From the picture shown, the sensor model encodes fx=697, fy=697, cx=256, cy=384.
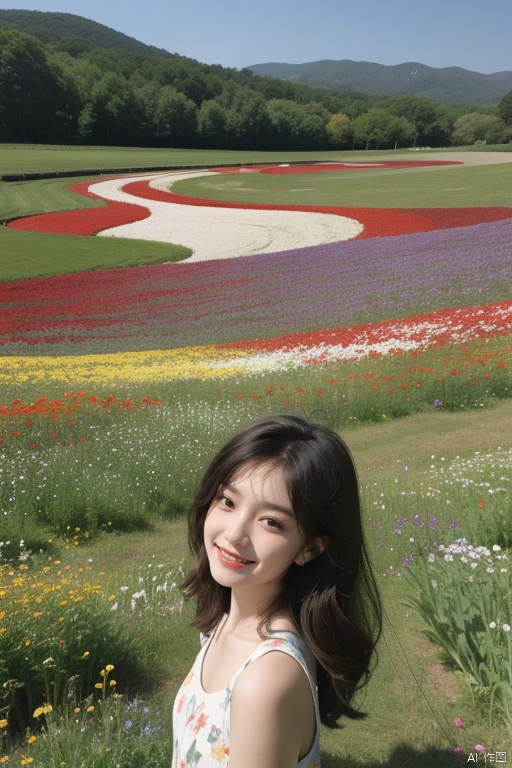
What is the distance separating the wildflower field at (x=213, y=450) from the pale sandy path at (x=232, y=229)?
4158mm

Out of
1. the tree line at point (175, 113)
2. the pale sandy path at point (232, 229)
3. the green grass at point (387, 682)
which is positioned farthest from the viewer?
the tree line at point (175, 113)

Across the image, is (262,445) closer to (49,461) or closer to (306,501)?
(306,501)

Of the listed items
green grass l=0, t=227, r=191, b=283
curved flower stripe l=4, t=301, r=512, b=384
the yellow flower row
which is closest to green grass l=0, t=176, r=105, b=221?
green grass l=0, t=227, r=191, b=283

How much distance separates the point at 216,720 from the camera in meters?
2.05

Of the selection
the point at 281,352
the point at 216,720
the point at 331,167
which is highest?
the point at 331,167

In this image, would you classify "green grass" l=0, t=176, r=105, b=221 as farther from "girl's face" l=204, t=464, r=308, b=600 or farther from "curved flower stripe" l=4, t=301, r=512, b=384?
"girl's face" l=204, t=464, r=308, b=600

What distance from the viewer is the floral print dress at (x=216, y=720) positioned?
1981mm

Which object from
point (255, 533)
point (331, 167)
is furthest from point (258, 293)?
point (331, 167)

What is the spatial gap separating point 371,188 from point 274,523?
52.1 m

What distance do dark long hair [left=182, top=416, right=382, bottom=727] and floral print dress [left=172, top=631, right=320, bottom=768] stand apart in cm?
12

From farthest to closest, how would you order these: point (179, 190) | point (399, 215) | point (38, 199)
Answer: point (179, 190), point (38, 199), point (399, 215)

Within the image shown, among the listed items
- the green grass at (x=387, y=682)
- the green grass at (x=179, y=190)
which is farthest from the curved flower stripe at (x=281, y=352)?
the green grass at (x=179, y=190)

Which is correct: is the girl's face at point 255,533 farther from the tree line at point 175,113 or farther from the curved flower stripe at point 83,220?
the tree line at point 175,113

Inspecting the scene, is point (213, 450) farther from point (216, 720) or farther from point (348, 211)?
point (348, 211)
